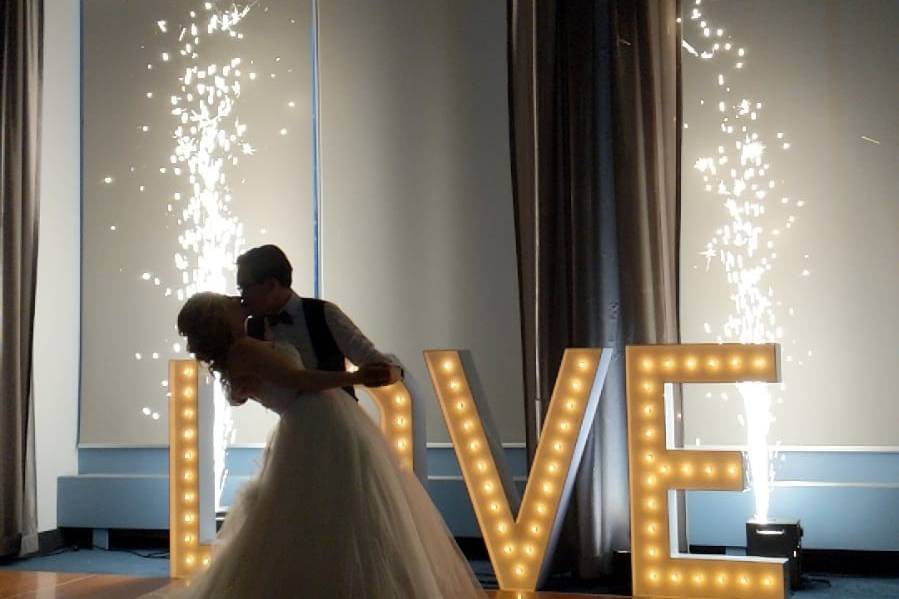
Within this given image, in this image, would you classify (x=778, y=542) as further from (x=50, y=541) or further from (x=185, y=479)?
(x=50, y=541)

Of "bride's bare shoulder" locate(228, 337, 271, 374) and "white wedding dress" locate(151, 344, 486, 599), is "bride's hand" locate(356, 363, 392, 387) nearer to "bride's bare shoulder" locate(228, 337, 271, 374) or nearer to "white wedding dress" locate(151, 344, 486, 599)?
"white wedding dress" locate(151, 344, 486, 599)

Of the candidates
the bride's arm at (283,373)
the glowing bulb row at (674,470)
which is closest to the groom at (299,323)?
the bride's arm at (283,373)

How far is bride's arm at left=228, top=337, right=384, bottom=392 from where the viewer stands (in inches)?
116

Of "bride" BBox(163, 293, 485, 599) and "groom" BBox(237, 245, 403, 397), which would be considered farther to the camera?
"groom" BBox(237, 245, 403, 397)

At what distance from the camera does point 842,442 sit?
448cm

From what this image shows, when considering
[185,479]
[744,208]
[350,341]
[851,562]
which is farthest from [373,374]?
[851,562]

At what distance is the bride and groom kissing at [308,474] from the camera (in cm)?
283

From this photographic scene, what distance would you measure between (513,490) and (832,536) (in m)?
1.43

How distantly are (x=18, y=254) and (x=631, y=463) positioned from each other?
10.2 feet

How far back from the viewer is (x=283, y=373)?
2.95 metres

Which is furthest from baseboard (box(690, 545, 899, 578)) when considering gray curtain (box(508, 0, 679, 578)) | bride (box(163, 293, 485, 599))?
bride (box(163, 293, 485, 599))

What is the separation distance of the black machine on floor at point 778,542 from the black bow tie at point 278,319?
206 cm

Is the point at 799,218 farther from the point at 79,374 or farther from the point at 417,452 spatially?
the point at 79,374

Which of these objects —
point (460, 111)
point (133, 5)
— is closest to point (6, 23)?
point (133, 5)
